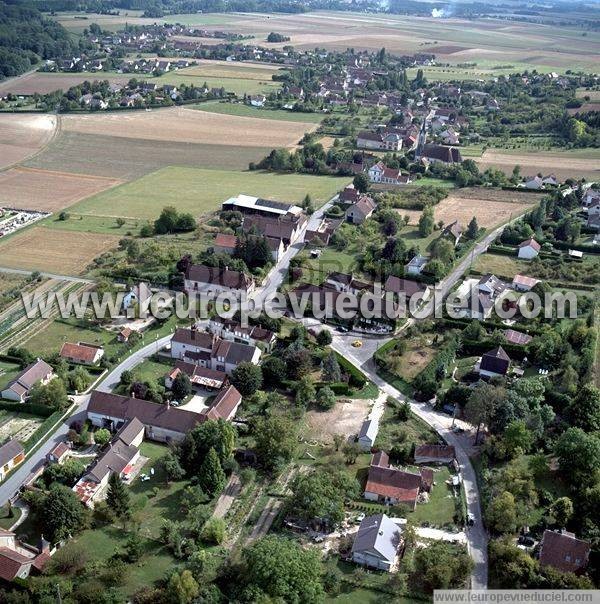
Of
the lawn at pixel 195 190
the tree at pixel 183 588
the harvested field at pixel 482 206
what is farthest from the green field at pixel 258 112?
the tree at pixel 183 588

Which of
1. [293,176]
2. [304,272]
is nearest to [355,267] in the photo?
[304,272]

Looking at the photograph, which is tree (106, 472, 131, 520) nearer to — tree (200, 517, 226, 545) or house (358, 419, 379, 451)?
tree (200, 517, 226, 545)

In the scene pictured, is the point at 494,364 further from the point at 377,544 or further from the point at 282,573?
the point at 282,573

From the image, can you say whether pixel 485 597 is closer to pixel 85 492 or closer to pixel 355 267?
pixel 85 492

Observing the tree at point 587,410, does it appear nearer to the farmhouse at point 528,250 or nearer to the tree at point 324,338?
the tree at point 324,338

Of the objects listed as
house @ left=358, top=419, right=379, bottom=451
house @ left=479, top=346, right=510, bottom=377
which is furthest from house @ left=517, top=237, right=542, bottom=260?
house @ left=358, top=419, right=379, bottom=451
